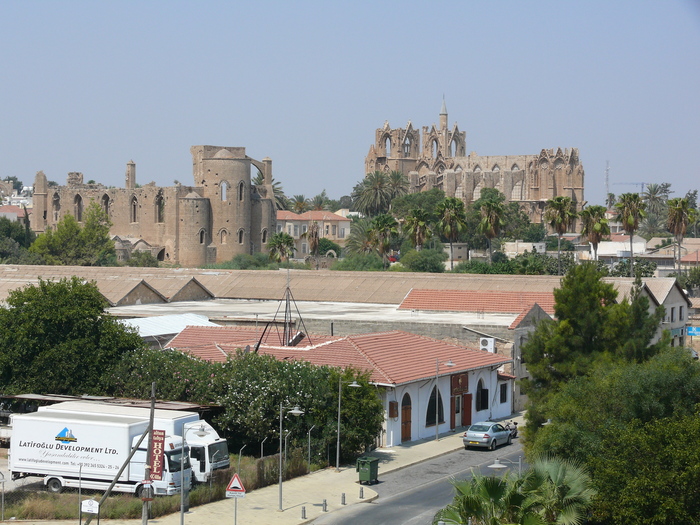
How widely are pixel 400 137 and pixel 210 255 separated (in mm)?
67524

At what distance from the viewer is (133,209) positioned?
370 ft

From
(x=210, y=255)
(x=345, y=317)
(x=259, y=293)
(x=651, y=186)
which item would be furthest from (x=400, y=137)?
(x=345, y=317)

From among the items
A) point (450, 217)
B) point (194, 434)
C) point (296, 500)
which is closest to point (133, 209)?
point (450, 217)

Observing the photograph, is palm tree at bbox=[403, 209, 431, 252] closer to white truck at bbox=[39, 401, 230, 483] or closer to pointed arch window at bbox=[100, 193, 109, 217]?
pointed arch window at bbox=[100, 193, 109, 217]

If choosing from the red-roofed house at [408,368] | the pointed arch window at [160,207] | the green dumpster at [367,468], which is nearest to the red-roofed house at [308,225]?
the pointed arch window at [160,207]

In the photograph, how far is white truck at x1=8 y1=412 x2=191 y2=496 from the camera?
2573cm

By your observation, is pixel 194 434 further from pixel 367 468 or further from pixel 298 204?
pixel 298 204

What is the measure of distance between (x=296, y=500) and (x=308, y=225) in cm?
10585

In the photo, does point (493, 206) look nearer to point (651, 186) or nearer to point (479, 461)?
point (479, 461)

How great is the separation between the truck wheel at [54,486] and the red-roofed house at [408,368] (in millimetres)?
10343

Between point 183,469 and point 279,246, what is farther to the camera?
point 279,246

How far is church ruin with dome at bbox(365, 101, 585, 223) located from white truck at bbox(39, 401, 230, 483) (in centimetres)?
12392

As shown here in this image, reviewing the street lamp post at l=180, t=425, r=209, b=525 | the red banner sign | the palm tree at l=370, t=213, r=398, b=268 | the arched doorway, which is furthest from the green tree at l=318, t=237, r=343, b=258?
the red banner sign

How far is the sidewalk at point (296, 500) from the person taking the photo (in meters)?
25.1
